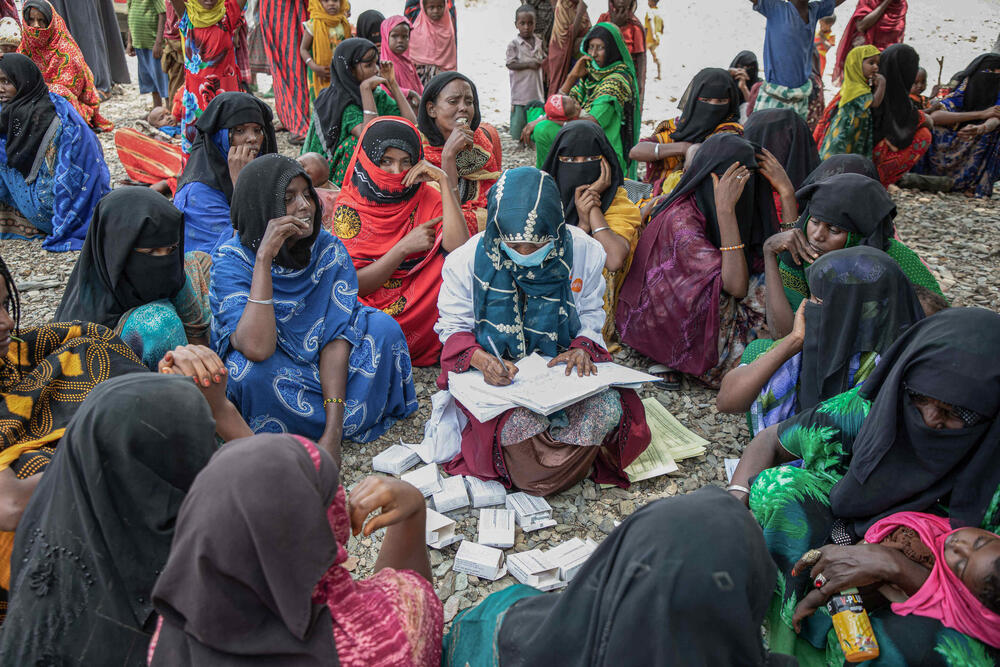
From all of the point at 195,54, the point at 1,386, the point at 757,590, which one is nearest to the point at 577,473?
the point at 757,590

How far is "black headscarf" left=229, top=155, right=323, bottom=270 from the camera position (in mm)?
3215

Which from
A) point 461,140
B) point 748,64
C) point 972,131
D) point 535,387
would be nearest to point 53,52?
point 461,140

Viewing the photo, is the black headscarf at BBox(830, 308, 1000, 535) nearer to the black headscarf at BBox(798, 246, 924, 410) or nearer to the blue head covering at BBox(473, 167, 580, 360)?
the black headscarf at BBox(798, 246, 924, 410)

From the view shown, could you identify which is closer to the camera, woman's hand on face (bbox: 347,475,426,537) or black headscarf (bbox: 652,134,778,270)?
woman's hand on face (bbox: 347,475,426,537)

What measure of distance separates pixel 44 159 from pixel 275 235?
394 centimetres

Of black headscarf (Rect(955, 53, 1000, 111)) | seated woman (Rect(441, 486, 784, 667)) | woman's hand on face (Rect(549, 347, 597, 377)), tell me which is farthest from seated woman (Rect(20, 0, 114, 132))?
black headscarf (Rect(955, 53, 1000, 111))

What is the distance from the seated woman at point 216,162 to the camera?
173 inches

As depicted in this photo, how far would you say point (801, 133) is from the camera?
4.94 meters

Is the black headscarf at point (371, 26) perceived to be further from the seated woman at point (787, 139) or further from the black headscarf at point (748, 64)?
the seated woman at point (787, 139)

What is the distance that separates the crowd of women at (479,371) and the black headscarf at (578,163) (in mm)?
21

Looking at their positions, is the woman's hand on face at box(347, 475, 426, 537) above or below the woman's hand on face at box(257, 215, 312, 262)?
below

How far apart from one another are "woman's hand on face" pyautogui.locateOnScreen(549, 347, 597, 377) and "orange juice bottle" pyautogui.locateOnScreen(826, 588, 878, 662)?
1440 millimetres

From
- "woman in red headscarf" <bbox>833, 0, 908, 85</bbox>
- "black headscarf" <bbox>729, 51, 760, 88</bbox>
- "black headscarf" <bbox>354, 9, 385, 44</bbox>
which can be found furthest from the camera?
"black headscarf" <bbox>354, 9, 385, 44</bbox>

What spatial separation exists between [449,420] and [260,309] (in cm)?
106
